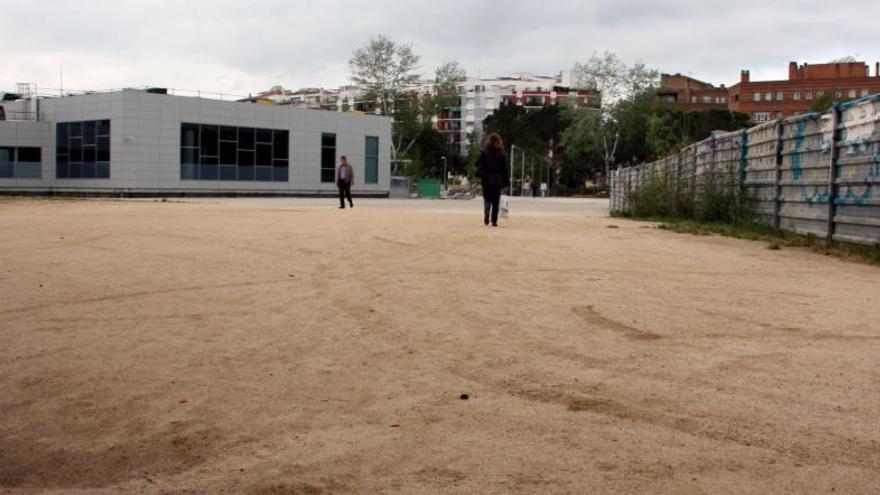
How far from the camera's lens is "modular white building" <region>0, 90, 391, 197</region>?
49344mm

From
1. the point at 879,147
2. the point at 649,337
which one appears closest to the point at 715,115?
the point at 879,147

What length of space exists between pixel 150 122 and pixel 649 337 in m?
48.7

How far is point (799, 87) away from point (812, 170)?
13419 cm

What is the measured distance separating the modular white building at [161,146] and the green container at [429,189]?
10.8 m

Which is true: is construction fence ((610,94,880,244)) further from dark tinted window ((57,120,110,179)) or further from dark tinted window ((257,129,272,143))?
dark tinted window ((57,120,110,179))

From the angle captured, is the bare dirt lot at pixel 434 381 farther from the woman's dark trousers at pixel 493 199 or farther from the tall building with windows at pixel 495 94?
the tall building with windows at pixel 495 94

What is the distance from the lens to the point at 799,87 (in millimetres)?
134375

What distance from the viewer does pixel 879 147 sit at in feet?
35.1

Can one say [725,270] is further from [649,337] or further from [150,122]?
[150,122]

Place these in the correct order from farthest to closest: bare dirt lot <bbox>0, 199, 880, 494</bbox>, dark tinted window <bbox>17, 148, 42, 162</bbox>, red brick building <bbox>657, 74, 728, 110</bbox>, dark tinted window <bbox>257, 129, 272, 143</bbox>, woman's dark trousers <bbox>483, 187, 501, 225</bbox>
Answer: red brick building <bbox>657, 74, 728, 110</bbox>, dark tinted window <bbox>257, 129, 272, 143</bbox>, dark tinted window <bbox>17, 148, 42, 162</bbox>, woman's dark trousers <bbox>483, 187, 501, 225</bbox>, bare dirt lot <bbox>0, 199, 880, 494</bbox>

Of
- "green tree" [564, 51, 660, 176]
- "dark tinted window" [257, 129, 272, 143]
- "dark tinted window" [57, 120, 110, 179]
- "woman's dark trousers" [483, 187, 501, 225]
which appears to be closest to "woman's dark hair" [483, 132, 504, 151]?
"woman's dark trousers" [483, 187, 501, 225]

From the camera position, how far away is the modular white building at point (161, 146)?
49.3m

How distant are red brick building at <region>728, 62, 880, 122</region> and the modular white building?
95.4 m

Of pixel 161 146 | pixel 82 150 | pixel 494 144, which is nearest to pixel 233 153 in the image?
pixel 161 146
